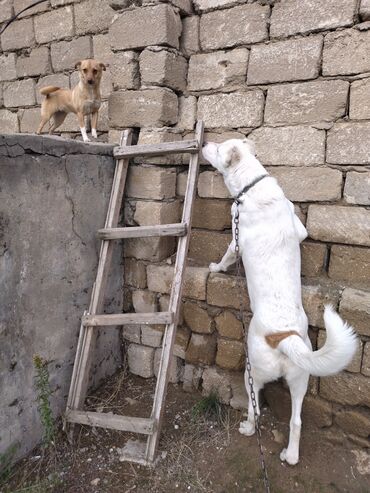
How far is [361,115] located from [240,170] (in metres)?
0.97

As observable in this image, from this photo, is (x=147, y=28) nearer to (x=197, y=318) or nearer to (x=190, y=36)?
(x=190, y=36)

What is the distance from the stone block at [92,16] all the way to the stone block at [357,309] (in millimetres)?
3575

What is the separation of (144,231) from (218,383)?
1.51m

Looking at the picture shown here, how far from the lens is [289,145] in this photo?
2.88 metres

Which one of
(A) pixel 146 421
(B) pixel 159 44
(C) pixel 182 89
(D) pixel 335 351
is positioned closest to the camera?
(D) pixel 335 351

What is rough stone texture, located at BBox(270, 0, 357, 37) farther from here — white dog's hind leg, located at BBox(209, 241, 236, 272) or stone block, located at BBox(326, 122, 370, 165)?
white dog's hind leg, located at BBox(209, 241, 236, 272)

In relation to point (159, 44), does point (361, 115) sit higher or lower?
lower

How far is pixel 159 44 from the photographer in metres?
3.03

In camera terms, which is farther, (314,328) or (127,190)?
(127,190)

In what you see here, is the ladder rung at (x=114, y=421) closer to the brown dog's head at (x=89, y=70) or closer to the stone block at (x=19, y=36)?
the brown dog's head at (x=89, y=70)

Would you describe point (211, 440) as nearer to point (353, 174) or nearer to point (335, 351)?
point (335, 351)

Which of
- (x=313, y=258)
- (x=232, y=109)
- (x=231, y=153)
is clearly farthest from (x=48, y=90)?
(x=313, y=258)

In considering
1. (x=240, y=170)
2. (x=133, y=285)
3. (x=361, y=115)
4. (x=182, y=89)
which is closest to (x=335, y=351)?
(x=240, y=170)

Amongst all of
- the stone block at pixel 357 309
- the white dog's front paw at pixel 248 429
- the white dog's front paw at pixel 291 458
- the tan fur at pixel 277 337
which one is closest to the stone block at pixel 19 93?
the tan fur at pixel 277 337
